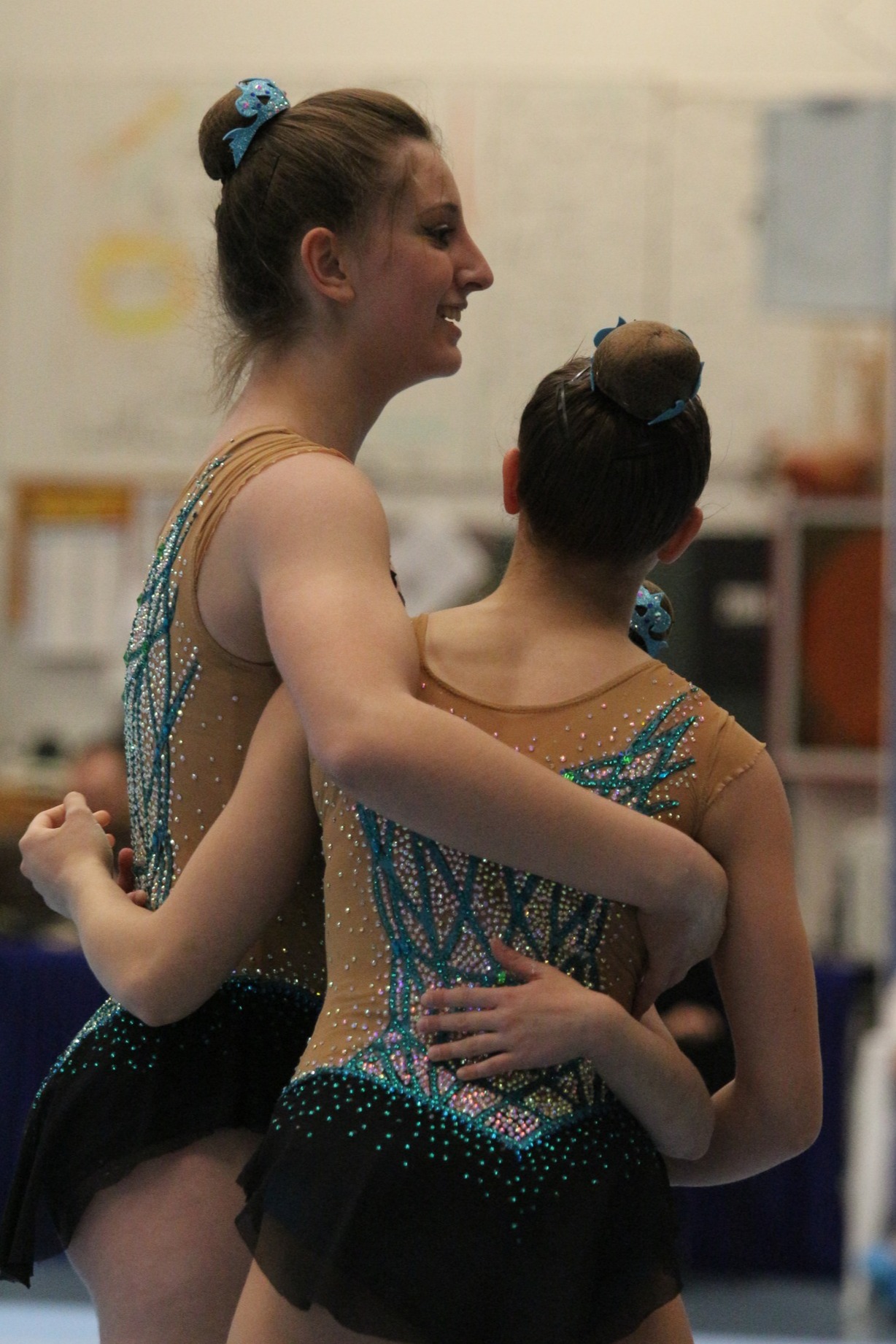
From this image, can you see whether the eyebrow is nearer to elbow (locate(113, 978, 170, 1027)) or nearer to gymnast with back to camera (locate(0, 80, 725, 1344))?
gymnast with back to camera (locate(0, 80, 725, 1344))

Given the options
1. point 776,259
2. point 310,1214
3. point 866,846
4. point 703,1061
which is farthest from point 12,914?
point 310,1214

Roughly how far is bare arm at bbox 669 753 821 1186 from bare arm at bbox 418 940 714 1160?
0.08m

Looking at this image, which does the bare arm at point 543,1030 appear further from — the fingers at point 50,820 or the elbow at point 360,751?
the fingers at point 50,820

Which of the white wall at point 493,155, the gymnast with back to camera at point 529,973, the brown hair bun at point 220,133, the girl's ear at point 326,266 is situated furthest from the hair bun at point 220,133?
the white wall at point 493,155

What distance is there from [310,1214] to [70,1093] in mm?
270

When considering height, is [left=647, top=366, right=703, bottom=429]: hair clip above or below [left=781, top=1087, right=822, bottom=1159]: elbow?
above

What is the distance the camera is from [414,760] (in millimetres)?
977

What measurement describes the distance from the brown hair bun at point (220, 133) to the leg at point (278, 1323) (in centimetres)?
77

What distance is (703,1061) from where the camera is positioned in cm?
337

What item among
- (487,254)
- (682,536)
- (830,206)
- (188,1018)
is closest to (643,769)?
(682,536)

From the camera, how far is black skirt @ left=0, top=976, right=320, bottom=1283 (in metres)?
1.17

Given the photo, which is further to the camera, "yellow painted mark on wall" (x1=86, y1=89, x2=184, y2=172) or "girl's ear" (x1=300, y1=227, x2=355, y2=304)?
"yellow painted mark on wall" (x1=86, y1=89, x2=184, y2=172)

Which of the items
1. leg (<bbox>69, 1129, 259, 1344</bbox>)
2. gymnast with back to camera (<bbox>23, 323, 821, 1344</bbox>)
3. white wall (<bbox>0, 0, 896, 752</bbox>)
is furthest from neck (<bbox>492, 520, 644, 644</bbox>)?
white wall (<bbox>0, 0, 896, 752</bbox>)

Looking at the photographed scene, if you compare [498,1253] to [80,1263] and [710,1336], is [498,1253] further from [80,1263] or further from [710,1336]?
[710,1336]
